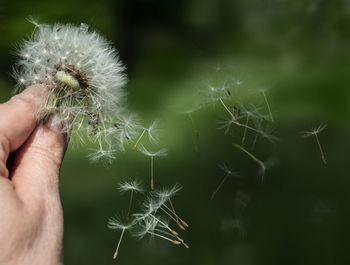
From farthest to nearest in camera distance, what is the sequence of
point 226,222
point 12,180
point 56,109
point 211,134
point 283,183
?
point 211,134
point 283,183
point 226,222
point 56,109
point 12,180

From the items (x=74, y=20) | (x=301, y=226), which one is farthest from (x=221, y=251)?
(x=74, y=20)

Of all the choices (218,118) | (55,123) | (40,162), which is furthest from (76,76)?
(218,118)

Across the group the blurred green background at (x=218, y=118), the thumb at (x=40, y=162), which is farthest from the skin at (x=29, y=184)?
the blurred green background at (x=218, y=118)

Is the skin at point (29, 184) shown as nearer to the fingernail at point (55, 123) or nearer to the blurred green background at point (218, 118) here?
the fingernail at point (55, 123)

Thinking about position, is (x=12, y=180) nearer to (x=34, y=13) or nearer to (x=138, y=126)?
(x=138, y=126)

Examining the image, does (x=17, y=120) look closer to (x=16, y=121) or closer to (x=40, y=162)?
(x=16, y=121)
